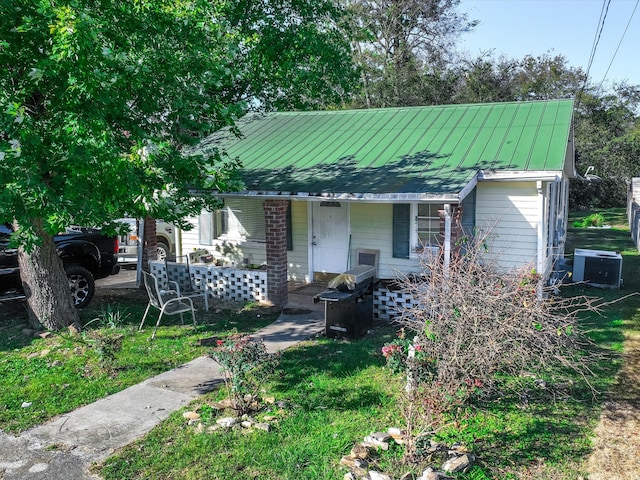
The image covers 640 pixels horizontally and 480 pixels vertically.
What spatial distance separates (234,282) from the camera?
10.7m

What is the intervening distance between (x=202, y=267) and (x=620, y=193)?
Answer: 27.4 m

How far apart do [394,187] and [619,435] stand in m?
4.68

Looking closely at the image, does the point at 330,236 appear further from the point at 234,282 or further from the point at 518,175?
the point at 518,175

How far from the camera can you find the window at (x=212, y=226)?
1299 cm

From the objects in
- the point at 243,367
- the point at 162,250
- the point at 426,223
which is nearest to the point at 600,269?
the point at 426,223

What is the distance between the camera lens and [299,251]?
12.0 metres

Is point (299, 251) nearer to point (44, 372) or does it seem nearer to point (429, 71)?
point (44, 372)

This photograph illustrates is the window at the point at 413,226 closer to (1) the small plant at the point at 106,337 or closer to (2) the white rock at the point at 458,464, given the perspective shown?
(1) the small plant at the point at 106,337

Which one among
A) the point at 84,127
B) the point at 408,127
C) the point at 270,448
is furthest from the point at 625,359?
the point at 84,127

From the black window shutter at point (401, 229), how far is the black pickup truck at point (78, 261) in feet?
18.5

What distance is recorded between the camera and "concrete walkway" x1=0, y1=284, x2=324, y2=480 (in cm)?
454

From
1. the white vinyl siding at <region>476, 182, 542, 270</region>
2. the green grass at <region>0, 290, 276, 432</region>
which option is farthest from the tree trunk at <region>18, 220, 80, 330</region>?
the white vinyl siding at <region>476, 182, 542, 270</region>

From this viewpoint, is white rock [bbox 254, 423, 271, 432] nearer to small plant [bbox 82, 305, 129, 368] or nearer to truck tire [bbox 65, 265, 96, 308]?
small plant [bbox 82, 305, 129, 368]

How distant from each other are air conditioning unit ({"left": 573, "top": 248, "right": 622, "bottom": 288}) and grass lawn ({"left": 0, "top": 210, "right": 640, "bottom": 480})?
384 centimetres
